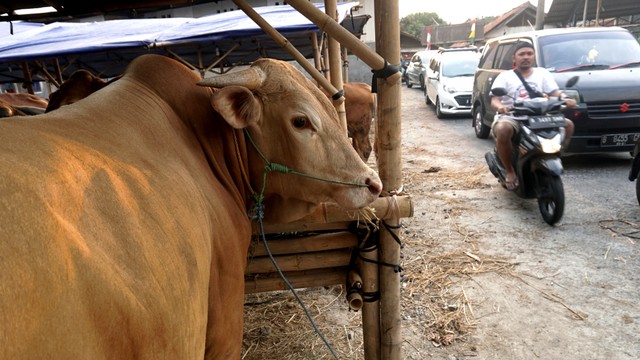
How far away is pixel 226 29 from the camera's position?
671 cm

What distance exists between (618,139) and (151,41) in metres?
7.40

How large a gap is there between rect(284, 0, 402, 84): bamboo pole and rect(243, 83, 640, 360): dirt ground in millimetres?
2037

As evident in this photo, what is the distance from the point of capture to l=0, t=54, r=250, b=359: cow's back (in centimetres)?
82

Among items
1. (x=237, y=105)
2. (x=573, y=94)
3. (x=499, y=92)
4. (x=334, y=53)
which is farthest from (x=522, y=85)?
(x=237, y=105)

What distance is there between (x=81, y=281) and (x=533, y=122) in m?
5.13

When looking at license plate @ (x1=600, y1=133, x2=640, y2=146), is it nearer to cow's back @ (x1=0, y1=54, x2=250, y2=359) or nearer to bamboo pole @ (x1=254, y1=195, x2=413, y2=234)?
bamboo pole @ (x1=254, y1=195, x2=413, y2=234)

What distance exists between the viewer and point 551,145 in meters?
4.75

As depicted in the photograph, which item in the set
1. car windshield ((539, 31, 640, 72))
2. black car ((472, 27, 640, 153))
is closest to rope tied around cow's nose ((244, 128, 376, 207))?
black car ((472, 27, 640, 153))

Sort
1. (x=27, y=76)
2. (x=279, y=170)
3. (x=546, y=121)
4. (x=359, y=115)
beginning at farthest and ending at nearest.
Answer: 1. (x=27, y=76)
2. (x=359, y=115)
3. (x=546, y=121)
4. (x=279, y=170)

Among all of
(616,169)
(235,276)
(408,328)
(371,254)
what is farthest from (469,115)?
(235,276)

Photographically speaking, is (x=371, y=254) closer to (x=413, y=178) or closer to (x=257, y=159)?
(x=257, y=159)

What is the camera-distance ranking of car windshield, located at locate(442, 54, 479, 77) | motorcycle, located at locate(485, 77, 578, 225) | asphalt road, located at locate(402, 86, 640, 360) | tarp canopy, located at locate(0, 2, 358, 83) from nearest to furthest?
asphalt road, located at locate(402, 86, 640, 360) < motorcycle, located at locate(485, 77, 578, 225) < tarp canopy, located at locate(0, 2, 358, 83) < car windshield, located at locate(442, 54, 479, 77)

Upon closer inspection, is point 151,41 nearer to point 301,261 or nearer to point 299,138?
point 301,261

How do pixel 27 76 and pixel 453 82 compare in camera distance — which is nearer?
pixel 27 76
